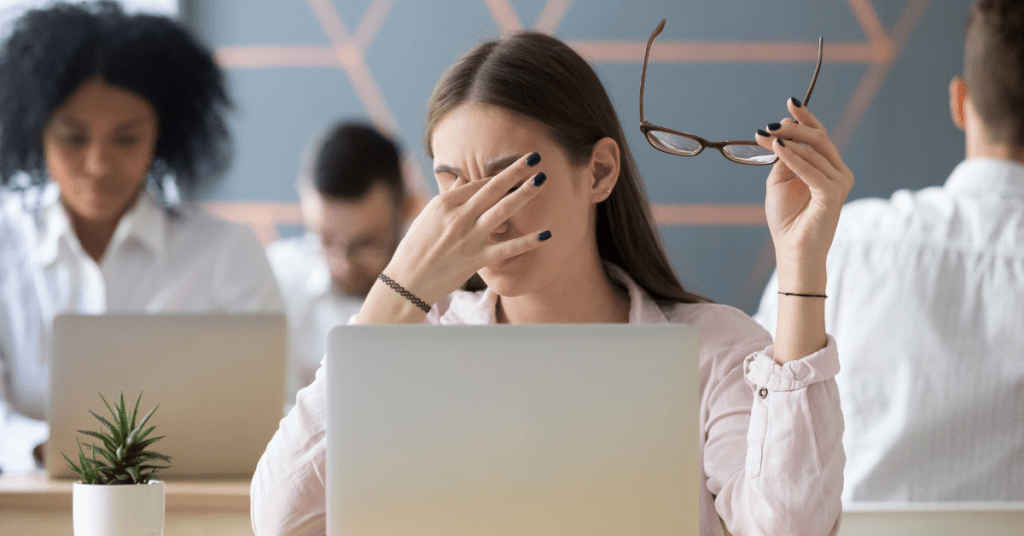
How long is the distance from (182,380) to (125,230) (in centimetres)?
134

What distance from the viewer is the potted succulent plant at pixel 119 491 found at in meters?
1.04

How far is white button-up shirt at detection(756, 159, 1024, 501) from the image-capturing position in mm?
1781

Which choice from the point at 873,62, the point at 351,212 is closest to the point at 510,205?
the point at 351,212

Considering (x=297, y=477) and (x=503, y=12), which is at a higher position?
(x=503, y=12)

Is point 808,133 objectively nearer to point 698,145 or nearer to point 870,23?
point 698,145

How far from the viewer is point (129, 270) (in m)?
2.84

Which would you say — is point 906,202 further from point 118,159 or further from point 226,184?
point 226,184

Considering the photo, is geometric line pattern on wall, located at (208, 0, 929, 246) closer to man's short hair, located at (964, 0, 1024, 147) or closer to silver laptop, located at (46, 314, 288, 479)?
man's short hair, located at (964, 0, 1024, 147)

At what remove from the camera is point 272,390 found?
1674mm

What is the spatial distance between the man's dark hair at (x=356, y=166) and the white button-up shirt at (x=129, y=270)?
424mm

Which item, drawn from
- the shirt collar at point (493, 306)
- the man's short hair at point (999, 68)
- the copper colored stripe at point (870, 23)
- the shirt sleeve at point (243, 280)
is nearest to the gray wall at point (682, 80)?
the copper colored stripe at point (870, 23)

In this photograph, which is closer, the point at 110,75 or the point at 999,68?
the point at 999,68

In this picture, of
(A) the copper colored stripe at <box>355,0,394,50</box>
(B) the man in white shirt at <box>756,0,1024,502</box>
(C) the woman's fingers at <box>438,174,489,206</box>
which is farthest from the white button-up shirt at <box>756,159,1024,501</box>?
(A) the copper colored stripe at <box>355,0,394,50</box>

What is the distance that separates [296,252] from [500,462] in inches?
124
